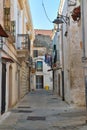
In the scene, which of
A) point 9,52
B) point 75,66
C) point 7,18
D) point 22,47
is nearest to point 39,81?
point 22,47

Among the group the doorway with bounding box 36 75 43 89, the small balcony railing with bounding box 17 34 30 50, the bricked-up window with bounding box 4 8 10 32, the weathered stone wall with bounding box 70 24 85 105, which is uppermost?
the bricked-up window with bounding box 4 8 10 32

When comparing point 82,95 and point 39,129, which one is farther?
point 82,95

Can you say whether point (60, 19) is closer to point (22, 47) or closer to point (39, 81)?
point (22, 47)

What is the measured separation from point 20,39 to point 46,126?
1235cm

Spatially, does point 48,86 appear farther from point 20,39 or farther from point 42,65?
point 20,39

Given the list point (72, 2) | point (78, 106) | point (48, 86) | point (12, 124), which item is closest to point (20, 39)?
point (72, 2)

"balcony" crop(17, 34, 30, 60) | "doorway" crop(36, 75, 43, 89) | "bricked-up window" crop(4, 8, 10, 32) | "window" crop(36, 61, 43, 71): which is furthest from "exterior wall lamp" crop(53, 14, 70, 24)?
"doorway" crop(36, 75, 43, 89)

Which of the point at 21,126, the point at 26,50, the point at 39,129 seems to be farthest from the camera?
the point at 26,50

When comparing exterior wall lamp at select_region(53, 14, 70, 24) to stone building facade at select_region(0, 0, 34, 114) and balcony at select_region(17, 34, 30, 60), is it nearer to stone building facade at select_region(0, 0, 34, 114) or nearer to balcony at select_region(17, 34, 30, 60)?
stone building facade at select_region(0, 0, 34, 114)

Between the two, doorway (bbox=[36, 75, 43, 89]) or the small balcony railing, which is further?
doorway (bbox=[36, 75, 43, 89])

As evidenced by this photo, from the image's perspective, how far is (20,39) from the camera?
73.3ft

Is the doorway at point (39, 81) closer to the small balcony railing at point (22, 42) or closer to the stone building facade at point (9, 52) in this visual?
the stone building facade at point (9, 52)

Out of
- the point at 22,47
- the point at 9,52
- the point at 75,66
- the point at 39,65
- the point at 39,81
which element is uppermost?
the point at 22,47

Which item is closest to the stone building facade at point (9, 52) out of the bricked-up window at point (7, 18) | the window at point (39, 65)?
the bricked-up window at point (7, 18)
